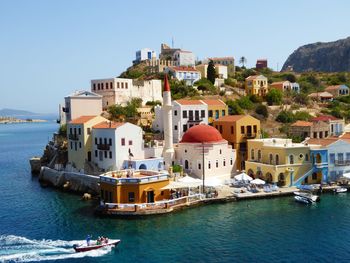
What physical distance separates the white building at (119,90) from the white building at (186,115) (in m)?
12.3

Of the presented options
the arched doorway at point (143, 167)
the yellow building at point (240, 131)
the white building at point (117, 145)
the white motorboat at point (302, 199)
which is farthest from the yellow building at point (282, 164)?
the white building at point (117, 145)

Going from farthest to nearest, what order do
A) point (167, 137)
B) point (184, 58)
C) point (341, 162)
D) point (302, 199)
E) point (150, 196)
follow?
point (184, 58) < point (167, 137) < point (341, 162) < point (302, 199) < point (150, 196)

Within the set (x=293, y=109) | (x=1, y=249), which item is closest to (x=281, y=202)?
(x=1, y=249)

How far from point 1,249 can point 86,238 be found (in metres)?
5.34

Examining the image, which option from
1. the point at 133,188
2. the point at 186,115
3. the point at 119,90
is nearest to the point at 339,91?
the point at 119,90

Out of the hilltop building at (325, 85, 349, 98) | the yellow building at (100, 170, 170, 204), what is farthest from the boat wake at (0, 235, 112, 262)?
the hilltop building at (325, 85, 349, 98)

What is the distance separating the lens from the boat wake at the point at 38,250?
2698 cm

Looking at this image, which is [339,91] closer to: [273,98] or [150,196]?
[273,98]

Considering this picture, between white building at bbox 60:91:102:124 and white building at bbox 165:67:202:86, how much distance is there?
24.2 metres

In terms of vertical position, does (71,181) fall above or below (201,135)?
below

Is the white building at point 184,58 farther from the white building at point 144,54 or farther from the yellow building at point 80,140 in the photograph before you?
the yellow building at point 80,140

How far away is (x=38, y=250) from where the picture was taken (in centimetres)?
2797

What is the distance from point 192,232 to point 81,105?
95.0ft

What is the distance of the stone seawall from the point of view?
4444 cm
